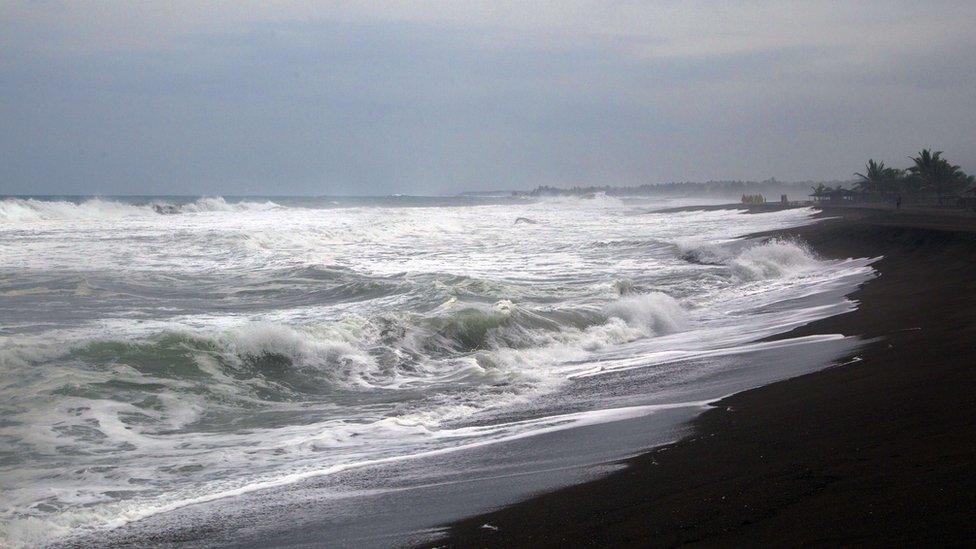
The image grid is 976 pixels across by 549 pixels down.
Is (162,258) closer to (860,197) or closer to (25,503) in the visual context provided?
(25,503)

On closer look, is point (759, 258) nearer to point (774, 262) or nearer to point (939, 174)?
point (774, 262)

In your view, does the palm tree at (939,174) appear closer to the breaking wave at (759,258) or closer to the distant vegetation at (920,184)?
the distant vegetation at (920,184)

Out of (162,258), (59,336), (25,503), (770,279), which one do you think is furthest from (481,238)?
(25,503)

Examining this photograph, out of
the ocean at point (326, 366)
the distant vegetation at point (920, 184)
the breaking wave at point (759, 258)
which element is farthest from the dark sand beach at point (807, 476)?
the distant vegetation at point (920, 184)

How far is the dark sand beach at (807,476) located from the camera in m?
4.11

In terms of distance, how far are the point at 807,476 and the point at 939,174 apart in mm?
63132

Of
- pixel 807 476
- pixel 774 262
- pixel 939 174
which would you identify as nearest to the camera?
pixel 807 476

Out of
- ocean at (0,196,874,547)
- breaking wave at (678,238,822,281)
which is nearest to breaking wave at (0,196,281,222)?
ocean at (0,196,874,547)

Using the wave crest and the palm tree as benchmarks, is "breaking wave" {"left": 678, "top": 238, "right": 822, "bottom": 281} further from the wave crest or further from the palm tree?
the palm tree

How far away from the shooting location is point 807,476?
4.97 metres

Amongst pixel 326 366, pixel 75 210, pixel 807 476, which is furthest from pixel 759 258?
pixel 75 210

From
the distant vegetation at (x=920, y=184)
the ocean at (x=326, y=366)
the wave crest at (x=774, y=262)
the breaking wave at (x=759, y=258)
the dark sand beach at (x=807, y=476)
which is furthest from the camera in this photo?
A: the distant vegetation at (x=920, y=184)

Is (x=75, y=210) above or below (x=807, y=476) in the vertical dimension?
above

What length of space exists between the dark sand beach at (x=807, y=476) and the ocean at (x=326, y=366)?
0.95 metres
